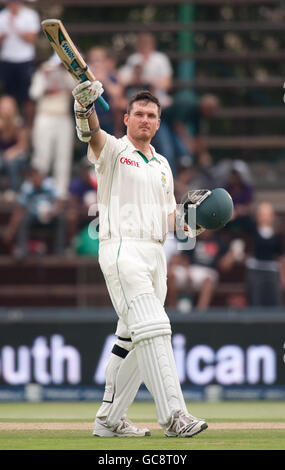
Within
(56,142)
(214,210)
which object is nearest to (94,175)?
(56,142)

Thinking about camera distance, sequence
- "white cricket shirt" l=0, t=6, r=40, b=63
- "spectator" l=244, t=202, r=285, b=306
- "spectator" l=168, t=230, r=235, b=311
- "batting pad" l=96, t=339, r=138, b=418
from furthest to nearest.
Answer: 1. "white cricket shirt" l=0, t=6, r=40, b=63
2. "spectator" l=168, t=230, r=235, b=311
3. "spectator" l=244, t=202, r=285, b=306
4. "batting pad" l=96, t=339, r=138, b=418

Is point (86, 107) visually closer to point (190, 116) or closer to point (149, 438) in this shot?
point (149, 438)

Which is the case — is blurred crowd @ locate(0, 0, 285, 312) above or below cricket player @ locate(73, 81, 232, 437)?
above

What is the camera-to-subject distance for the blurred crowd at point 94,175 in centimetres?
1362

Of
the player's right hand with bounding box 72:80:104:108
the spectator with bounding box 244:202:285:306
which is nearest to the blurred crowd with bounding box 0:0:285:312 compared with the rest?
the spectator with bounding box 244:202:285:306

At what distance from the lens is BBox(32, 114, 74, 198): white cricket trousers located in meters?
15.1

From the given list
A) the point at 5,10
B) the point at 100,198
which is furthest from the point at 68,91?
the point at 100,198

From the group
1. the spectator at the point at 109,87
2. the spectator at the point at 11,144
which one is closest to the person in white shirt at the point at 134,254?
the spectator at the point at 109,87

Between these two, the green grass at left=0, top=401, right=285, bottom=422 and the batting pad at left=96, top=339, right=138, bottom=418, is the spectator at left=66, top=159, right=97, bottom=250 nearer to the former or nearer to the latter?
the green grass at left=0, top=401, right=285, bottom=422

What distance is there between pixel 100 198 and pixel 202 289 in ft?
22.4

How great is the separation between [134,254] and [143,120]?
0.91 metres

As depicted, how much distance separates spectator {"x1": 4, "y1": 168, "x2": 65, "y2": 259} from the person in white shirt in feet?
22.8

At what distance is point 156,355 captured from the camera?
6.85 meters

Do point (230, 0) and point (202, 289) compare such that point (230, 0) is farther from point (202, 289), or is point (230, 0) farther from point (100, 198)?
point (100, 198)
